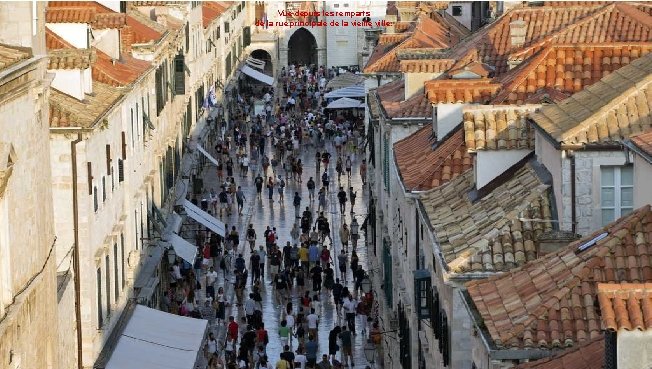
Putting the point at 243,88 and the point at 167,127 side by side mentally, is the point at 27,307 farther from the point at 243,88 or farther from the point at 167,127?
the point at 243,88

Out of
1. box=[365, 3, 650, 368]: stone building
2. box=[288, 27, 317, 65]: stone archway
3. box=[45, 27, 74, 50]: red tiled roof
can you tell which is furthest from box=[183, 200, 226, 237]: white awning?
Answer: box=[288, 27, 317, 65]: stone archway

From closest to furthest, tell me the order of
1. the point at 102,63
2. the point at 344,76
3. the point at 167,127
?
the point at 102,63 < the point at 167,127 < the point at 344,76

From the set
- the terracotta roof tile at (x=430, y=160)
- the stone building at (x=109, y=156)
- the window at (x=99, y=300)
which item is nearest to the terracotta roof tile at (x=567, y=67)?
the terracotta roof tile at (x=430, y=160)

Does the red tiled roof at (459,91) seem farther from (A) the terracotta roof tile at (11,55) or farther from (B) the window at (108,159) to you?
(A) the terracotta roof tile at (11,55)

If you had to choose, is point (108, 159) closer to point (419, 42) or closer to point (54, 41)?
point (54, 41)

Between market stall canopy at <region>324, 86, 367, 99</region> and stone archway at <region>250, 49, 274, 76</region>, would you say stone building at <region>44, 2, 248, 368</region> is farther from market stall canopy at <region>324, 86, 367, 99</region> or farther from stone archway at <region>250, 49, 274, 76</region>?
stone archway at <region>250, 49, 274, 76</region>

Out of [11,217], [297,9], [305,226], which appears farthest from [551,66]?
[297,9]

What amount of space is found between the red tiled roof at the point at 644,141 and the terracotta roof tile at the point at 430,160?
955 cm

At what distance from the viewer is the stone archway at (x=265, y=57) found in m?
125

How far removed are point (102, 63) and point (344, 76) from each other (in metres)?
54.4

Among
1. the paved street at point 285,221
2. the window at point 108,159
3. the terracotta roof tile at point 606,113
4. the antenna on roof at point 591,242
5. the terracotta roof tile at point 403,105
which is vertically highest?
the terracotta roof tile at point 606,113

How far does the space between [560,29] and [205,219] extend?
19.5 meters

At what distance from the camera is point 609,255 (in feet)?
69.3

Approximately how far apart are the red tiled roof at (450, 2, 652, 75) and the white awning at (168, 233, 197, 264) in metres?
9.58
